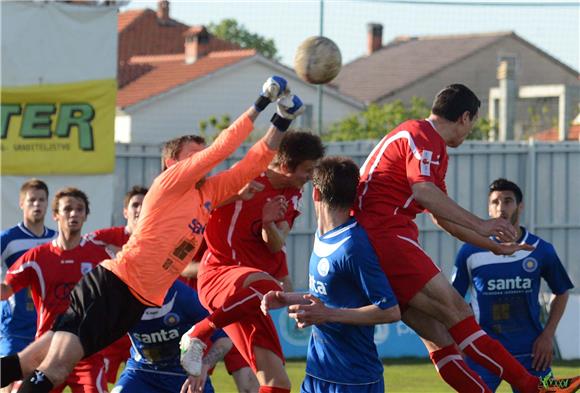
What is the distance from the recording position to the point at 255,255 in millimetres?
8500

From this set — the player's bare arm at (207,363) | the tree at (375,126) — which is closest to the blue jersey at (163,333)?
the player's bare arm at (207,363)

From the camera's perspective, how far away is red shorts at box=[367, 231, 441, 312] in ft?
25.0

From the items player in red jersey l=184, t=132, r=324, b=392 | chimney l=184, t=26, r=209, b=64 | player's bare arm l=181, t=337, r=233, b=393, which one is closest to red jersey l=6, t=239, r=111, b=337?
player in red jersey l=184, t=132, r=324, b=392

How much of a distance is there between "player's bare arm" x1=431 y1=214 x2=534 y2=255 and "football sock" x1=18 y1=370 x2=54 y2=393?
100 inches

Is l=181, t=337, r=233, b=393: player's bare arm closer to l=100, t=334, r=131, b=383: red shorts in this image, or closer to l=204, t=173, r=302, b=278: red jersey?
l=204, t=173, r=302, b=278: red jersey

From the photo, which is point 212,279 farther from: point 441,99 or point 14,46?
point 14,46

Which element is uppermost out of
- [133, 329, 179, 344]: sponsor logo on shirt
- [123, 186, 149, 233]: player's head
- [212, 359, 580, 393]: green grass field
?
[123, 186, 149, 233]: player's head

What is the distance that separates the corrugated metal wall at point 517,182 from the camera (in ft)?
57.4

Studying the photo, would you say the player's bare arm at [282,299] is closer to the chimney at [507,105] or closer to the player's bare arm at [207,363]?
the player's bare arm at [207,363]

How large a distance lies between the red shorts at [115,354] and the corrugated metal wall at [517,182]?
7828 millimetres

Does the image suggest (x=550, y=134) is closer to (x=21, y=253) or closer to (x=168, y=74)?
(x=168, y=74)

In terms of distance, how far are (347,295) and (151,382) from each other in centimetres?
210

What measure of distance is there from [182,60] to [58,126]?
1084 inches

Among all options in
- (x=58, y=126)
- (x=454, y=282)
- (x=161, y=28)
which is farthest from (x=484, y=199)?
(x=161, y=28)
